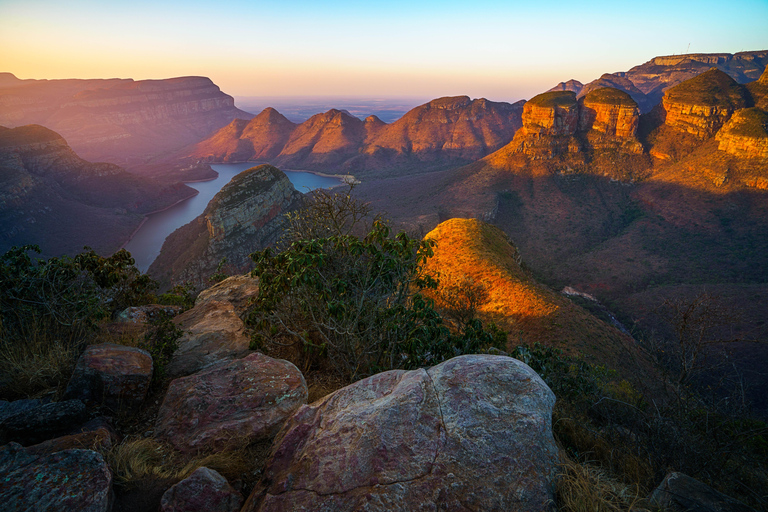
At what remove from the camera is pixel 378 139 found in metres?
125

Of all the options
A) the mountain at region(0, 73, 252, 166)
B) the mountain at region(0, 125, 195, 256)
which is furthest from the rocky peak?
the mountain at region(0, 125, 195, 256)

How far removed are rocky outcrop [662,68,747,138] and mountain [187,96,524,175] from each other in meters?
56.7

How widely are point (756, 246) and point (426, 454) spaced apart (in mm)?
54775

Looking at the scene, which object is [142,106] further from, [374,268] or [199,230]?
[374,268]

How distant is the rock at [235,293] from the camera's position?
9.98 m

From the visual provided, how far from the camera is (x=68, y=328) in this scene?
6098 millimetres

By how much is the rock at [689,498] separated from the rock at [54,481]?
5.10m

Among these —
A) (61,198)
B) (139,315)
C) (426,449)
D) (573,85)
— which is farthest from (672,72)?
(61,198)

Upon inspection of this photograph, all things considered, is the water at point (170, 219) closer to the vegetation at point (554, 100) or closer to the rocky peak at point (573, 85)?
the vegetation at point (554, 100)

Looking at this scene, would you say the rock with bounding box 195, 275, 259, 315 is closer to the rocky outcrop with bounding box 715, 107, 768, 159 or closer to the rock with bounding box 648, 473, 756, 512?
the rock with bounding box 648, 473, 756, 512

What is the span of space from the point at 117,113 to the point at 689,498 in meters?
192

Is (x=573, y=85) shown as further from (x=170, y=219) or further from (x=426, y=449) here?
(x=426, y=449)

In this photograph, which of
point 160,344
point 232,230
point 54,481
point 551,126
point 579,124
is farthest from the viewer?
point 579,124

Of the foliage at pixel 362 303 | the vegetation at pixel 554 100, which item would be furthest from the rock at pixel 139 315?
the vegetation at pixel 554 100
